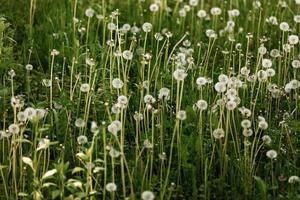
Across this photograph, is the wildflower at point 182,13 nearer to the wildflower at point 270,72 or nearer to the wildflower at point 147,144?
the wildflower at point 270,72

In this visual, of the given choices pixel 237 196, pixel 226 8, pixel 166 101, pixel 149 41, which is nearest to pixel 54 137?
pixel 166 101

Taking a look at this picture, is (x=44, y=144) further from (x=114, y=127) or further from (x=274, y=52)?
(x=274, y=52)

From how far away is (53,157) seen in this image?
147 inches

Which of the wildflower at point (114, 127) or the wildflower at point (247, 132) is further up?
the wildflower at point (114, 127)

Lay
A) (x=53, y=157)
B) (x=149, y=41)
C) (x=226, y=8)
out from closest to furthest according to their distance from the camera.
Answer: (x=53, y=157) < (x=149, y=41) < (x=226, y=8)

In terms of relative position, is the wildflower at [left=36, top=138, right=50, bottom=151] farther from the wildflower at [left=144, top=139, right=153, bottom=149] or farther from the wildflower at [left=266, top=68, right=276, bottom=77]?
the wildflower at [left=266, top=68, right=276, bottom=77]

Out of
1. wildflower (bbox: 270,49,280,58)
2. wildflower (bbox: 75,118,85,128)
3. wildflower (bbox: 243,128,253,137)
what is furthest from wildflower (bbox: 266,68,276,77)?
wildflower (bbox: 75,118,85,128)

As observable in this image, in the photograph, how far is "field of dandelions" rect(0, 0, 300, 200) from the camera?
3311 mm

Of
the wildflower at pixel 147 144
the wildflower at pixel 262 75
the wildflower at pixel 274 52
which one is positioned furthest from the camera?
the wildflower at pixel 274 52

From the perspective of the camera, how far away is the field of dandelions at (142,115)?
331 cm

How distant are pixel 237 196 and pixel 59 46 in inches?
76.7

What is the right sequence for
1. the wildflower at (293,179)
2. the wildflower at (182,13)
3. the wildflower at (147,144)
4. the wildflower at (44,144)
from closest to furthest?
the wildflower at (44,144) < the wildflower at (293,179) < the wildflower at (147,144) < the wildflower at (182,13)

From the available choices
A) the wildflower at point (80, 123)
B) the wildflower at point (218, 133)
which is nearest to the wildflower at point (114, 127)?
→ the wildflower at point (80, 123)

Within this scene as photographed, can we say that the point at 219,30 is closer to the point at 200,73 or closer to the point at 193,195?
the point at 200,73
